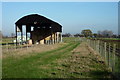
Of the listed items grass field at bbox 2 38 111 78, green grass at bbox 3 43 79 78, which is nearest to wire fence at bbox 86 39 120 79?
grass field at bbox 2 38 111 78

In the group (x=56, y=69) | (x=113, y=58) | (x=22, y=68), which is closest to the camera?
(x=113, y=58)

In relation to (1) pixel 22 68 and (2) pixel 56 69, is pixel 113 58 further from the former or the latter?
(1) pixel 22 68

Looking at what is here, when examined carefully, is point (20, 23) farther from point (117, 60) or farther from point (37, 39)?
point (117, 60)

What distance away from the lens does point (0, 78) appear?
231 inches

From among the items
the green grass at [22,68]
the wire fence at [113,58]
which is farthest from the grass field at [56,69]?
the wire fence at [113,58]

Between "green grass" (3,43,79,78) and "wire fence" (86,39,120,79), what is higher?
"wire fence" (86,39,120,79)

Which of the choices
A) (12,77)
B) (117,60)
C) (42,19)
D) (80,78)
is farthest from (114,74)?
(42,19)

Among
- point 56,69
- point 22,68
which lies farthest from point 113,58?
point 22,68

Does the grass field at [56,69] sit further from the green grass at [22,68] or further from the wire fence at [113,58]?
the wire fence at [113,58]

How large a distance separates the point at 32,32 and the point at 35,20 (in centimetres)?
477

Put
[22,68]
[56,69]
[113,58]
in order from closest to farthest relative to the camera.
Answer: [113,58]
[56,69]
[22,68]

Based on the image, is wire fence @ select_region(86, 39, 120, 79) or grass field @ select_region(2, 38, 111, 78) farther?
wire fence @ select_region(86, 39, 120, 79)

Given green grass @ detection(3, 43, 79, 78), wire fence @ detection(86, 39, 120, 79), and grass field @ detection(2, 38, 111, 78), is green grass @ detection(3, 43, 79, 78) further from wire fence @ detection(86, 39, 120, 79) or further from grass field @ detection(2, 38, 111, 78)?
wire fence @ detection(86, 39, 120, 79)

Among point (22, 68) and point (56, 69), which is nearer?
point (56, 69)
